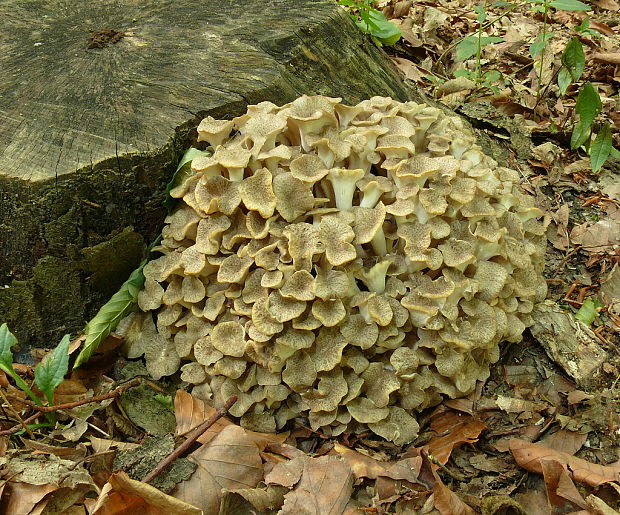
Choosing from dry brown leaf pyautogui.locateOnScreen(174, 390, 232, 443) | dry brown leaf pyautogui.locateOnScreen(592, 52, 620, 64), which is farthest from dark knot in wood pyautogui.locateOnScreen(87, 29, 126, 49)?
dry brown leaf pyautogui.locateOnScreen(592, 52, 620, 64)

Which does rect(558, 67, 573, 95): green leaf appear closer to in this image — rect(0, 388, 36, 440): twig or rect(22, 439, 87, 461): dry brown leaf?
rect(22, 439, 87, 461): dry brown leaf

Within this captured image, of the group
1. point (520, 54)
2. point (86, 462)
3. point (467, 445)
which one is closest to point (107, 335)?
point (86, 462)

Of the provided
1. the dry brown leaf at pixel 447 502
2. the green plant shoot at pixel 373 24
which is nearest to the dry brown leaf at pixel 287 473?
the dry brown leaf at pixel 447 502

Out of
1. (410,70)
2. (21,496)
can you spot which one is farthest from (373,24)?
(21,496)

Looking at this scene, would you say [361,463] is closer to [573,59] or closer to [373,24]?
[373,24]

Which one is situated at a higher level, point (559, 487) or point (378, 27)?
point (378, 27)

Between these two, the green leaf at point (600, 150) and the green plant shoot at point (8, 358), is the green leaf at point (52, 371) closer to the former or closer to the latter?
the green plant shoot at point (8, 358)
